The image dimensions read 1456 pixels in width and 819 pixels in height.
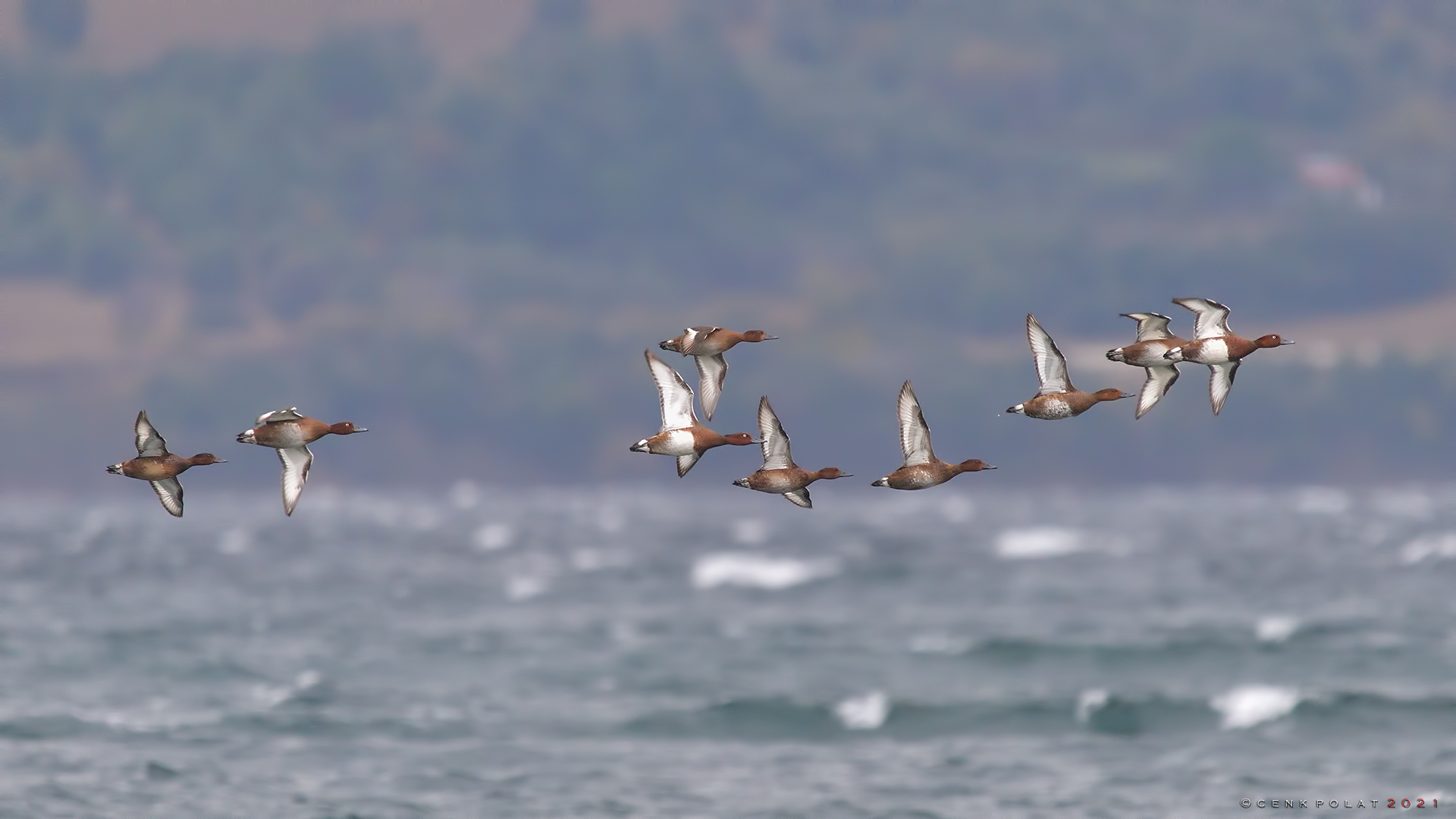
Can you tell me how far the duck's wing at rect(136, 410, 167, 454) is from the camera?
52.5 ft

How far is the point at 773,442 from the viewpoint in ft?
52.7

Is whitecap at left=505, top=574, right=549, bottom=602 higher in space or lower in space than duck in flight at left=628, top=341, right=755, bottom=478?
higher

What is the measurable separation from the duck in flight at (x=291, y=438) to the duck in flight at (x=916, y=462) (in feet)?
17.1

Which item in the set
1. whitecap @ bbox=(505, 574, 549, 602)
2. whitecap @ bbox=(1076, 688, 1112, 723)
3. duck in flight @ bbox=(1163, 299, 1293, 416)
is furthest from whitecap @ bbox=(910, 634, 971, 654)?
duck in flight @ bbox=(1163, 299, 1293, 416)

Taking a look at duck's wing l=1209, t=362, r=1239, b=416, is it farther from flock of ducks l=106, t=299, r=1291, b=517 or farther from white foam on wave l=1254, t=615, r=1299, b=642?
white foam on wave l=1254, t=615, r=1299, b=642

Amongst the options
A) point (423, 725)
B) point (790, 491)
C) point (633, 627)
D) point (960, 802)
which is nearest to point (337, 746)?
point (423, 725)

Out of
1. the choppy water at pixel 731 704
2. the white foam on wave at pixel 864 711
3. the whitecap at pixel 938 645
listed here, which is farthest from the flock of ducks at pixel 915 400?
the whitecap at pixel 938 645

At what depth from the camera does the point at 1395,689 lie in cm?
9825

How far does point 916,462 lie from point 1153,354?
2494 mm

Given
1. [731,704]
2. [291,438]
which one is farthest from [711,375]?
[731,704]

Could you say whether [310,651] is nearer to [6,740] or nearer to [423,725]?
[423,725]

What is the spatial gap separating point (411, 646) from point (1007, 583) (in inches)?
3226

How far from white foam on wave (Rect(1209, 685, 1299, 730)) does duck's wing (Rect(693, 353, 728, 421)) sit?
82061 millimetres

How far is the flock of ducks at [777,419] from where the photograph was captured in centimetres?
1489
